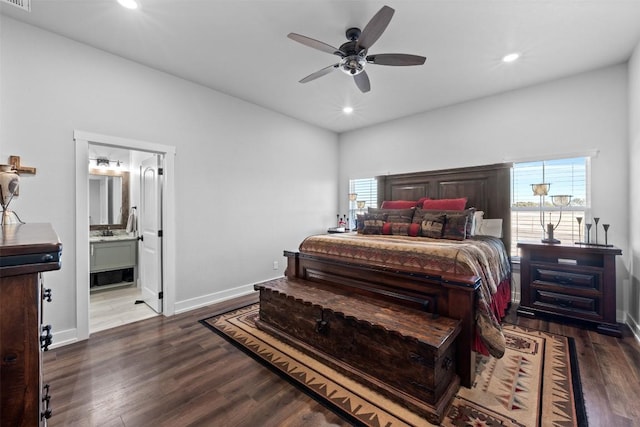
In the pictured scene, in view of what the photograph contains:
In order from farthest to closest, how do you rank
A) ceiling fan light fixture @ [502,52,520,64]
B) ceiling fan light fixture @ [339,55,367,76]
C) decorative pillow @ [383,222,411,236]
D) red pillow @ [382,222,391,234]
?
1. red pillow @ [382,222,391,234]
2. decorative pillow @ [383,222,411,236]
3. ceiling fan light fixture @ [502,52,520,64]
4. ceiling fan light fixture @ [339,55,367,76]

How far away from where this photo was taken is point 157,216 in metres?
3.49

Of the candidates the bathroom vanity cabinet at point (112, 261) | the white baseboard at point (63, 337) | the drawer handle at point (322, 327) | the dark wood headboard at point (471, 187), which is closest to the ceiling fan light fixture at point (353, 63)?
the drawer handle at point (322, 327)

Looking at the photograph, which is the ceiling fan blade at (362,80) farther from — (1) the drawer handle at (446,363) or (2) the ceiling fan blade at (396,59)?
(1) the drawer handle at (446,363)

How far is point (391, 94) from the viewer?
4.05 metres

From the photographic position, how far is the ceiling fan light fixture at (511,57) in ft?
Answer: 9.86

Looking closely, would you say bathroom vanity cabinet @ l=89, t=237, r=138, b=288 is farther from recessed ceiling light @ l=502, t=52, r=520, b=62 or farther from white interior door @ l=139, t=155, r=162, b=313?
recessed ceiling light @ l=502, t=52, r=520, b=62

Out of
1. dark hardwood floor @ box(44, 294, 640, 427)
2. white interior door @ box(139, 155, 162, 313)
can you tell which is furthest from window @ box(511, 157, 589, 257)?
white interior door @ box(139, 155, 162, 313)


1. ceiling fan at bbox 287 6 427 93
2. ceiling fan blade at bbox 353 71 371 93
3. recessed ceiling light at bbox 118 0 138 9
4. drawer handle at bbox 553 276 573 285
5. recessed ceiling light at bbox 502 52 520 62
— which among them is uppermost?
recessed ceiling light at bbox 118 0 138 9

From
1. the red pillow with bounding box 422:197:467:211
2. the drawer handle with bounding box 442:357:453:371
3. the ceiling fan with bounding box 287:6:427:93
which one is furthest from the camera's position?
the red pillow with bounding box 422:197:467:211

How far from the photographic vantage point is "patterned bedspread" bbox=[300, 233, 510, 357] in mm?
2016

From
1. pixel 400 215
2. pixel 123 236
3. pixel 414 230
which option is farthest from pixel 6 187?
pixel 400 215

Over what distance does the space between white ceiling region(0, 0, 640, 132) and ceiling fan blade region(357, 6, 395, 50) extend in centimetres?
30

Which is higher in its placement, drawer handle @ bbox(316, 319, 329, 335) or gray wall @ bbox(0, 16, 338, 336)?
gray wall @ bbox(0, 16, 338, 336)

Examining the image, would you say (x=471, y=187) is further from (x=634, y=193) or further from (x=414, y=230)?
(x=634, y=193)
